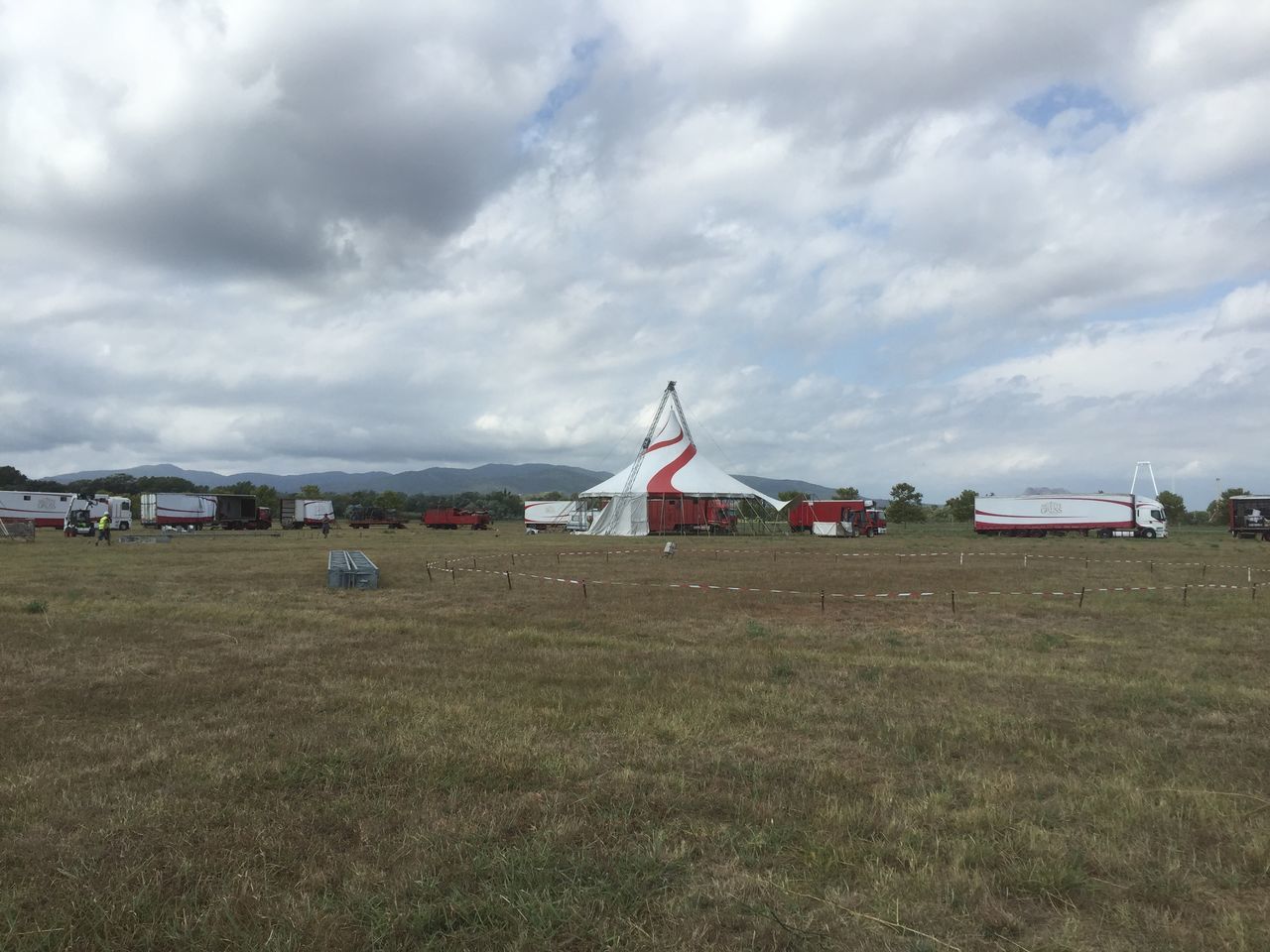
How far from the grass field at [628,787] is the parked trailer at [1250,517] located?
1852 inches

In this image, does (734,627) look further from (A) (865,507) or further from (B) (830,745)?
(A) (865,507)

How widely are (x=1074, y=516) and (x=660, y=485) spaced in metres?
27.9

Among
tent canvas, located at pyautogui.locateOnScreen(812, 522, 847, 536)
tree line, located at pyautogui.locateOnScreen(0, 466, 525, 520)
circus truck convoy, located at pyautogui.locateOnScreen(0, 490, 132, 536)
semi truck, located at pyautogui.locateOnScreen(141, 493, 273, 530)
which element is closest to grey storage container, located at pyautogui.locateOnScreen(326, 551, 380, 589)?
circus truck convoy, located at pyautogui.locateOnScreen(0, 490, 132, 536)

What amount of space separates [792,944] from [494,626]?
29.8 ft

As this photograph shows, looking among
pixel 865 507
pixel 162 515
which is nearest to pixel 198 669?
pixel 865 507

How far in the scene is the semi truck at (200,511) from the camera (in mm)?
53125

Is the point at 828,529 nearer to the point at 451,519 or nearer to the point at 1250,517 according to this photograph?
the point at 1250,517

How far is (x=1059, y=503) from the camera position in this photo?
2028 inches

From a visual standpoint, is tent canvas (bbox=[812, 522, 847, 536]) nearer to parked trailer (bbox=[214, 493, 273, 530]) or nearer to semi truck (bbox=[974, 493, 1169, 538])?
semi truck (bbox=[974, 493, 1169, 538])

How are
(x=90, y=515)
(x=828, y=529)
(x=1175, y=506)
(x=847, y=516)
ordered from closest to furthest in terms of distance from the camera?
(x=90, y=515)
(x=828, y=529)
(x=847, y=516)
(x=1175, y=506)

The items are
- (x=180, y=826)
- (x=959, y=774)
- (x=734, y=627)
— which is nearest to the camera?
(x=180, y=826)

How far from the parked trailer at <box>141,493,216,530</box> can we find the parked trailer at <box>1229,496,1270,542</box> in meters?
68.8

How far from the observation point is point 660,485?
49500 millimetres

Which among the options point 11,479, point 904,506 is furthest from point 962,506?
point 11,479
